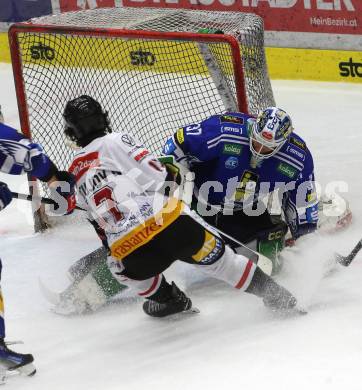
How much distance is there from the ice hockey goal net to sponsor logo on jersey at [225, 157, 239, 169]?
473 mm

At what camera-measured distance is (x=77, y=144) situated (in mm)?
3494

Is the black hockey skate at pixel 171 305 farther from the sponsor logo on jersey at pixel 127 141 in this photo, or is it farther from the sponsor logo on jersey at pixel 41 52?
the sponsor logo on jersey at pixel 41 52

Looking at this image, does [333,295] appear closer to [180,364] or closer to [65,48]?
[180,364]

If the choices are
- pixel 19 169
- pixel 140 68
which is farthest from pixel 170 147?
pixel 140 68

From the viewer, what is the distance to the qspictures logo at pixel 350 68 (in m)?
6.80

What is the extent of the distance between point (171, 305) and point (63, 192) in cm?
64

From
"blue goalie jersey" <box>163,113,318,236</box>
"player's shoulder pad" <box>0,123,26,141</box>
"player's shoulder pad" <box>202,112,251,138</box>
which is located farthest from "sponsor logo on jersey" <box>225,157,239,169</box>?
"player's shoulder pad" <box>0,123,26,141</box>

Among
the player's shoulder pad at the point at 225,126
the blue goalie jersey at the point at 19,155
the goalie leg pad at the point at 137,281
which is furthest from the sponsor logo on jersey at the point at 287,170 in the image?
the blue goalie jersey at the point at 19,155

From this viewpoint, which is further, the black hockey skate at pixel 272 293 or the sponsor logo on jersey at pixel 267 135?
the sponsor logo on jersey at pixel 267 135

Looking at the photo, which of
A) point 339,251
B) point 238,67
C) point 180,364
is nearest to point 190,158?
point 238,67

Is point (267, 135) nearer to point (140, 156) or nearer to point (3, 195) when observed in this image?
point (140, 156)

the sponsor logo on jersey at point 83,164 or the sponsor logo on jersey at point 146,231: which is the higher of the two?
the sponsor logo on jersey at point 83,164

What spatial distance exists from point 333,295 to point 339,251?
57 centimetres

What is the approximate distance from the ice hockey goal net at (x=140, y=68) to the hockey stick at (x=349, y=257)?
90cm
